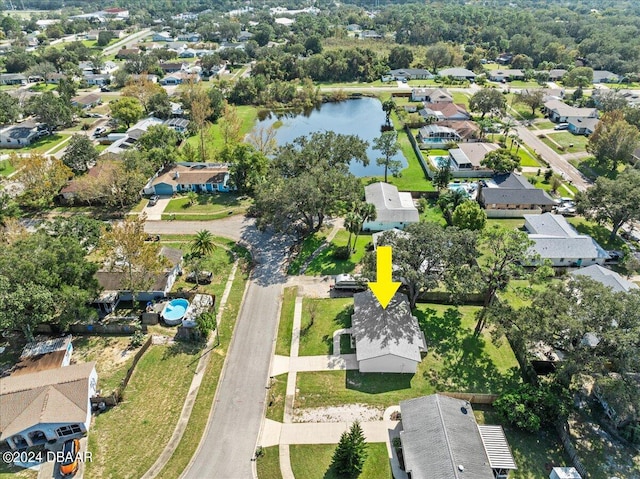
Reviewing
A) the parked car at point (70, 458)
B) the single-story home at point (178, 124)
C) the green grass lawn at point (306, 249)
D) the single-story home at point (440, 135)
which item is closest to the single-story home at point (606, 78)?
the single-story home at point (440, 135)

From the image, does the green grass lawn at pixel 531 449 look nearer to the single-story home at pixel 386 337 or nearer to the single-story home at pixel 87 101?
the single-story home at pixel 386 337

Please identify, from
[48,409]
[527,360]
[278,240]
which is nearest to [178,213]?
[278,240]

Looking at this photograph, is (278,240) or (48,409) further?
(278,240)

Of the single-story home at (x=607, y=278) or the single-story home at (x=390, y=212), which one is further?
the single-story home at (x=390, y=212)

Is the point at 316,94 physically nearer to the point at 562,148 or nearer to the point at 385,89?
the point at 385,89

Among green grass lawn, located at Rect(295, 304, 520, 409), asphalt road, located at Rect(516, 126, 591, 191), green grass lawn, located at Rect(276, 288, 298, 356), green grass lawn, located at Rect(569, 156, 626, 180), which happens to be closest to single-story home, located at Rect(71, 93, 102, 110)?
green grass lawn, located at Rect(276, 288, 298, 356)
